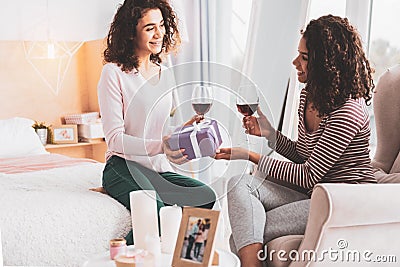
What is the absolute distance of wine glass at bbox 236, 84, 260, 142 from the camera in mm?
1769

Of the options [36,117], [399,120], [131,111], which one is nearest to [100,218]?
[131,111]

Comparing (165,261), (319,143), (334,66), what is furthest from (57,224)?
(334,66)

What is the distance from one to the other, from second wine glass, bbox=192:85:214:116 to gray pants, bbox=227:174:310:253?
0.32 meters

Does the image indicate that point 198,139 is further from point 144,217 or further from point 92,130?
point 92,130

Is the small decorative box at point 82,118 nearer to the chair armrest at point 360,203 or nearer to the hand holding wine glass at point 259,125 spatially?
the hand holding wine glass at point 259,125

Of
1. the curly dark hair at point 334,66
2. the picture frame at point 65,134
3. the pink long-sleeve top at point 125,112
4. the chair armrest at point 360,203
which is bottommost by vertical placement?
the picture frame at point 65,134

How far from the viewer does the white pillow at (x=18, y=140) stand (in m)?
3.61

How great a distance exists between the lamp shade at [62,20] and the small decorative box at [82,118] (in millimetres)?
532

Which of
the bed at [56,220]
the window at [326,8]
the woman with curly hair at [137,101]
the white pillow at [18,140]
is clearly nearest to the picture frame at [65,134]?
the white pillow at [18,140]

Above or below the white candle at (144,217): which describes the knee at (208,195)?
above

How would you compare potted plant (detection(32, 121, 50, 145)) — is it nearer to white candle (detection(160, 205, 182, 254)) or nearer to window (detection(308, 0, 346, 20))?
window (detection(308, 0, 346, 20))

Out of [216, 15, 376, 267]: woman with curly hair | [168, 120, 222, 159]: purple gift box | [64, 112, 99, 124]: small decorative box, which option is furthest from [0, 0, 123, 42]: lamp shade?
[168, 120, 222, 159]: purple gift box

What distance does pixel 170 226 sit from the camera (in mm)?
1710

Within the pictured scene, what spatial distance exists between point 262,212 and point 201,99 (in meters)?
0.58
